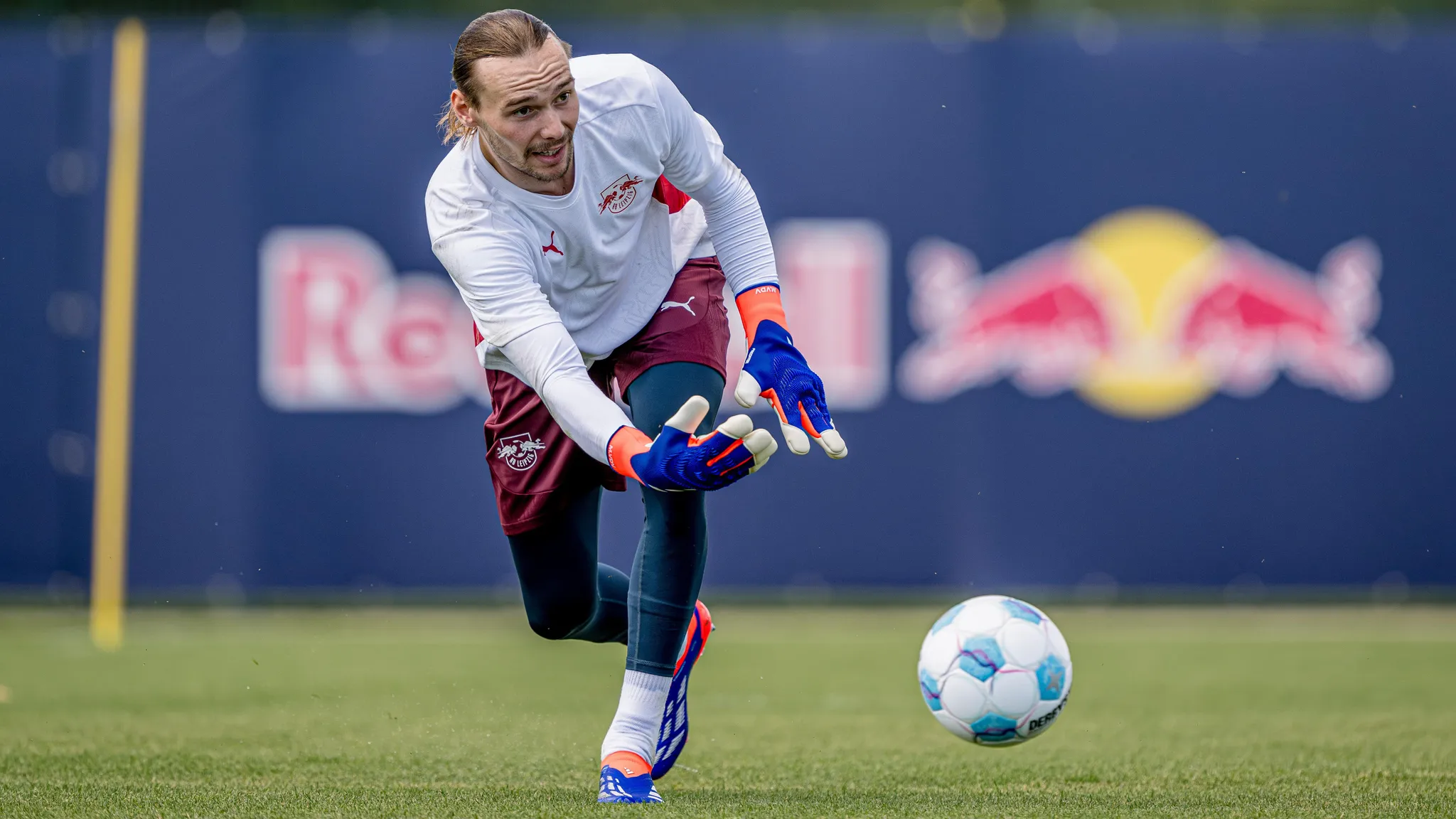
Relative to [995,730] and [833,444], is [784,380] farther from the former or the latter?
[995,730]

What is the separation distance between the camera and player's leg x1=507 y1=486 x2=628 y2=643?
4695 mm

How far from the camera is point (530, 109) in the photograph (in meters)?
3.92

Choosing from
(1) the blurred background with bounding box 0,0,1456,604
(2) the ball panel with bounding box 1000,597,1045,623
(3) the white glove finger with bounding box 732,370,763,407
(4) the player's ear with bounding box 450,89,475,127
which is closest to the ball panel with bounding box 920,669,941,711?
(2) the ball panel with bounding box 1000,597,1045,623

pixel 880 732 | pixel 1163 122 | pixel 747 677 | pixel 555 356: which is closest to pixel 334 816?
pixel 555 356

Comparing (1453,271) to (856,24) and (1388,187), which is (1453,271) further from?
(856,24)

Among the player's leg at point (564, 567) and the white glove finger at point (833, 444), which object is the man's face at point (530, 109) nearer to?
the white glove finger at point (833, 444)

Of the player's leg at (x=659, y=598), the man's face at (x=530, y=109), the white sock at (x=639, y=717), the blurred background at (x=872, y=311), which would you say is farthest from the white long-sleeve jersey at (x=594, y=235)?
the blurred background at (x=872, y=311)

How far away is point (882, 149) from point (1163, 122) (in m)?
1.54

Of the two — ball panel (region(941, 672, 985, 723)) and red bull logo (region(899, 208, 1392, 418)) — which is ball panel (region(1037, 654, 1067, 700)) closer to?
ball panel (region(941, 672, 985, 723))

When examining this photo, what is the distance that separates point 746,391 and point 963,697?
3.35ft

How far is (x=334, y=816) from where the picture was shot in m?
3.81

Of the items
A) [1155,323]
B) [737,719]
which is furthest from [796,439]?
[1155,323]

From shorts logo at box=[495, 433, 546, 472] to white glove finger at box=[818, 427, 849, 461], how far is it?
3.09 feet

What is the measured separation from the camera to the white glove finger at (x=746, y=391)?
3.80 meters
